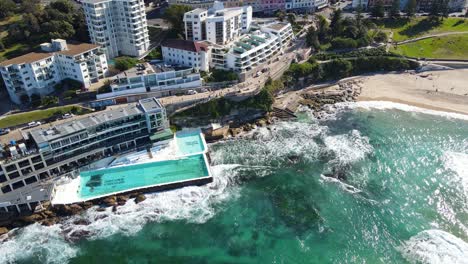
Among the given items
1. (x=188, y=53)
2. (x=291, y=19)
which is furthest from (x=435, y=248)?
(x=291, y=19)

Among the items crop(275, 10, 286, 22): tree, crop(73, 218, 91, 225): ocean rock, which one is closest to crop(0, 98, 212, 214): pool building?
crop(73, 218, 91, 225): ocean rock

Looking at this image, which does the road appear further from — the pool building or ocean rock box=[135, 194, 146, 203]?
ocean rock box=[135, 194, 146, 203]

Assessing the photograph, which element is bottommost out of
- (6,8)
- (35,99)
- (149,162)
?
(149,162)

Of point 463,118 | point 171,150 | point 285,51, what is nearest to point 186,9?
point 285,51

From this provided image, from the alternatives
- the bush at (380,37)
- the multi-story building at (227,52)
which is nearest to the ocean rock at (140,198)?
the multi-story building at (227,52)

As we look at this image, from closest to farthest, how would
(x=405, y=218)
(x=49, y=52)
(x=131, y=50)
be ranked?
(x=405, y=218) → (x=49, y=52) → (x=131, y=50)

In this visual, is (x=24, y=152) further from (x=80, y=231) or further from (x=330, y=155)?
(x=330, y=155)

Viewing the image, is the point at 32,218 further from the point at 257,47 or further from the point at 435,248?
the point at 257,47
